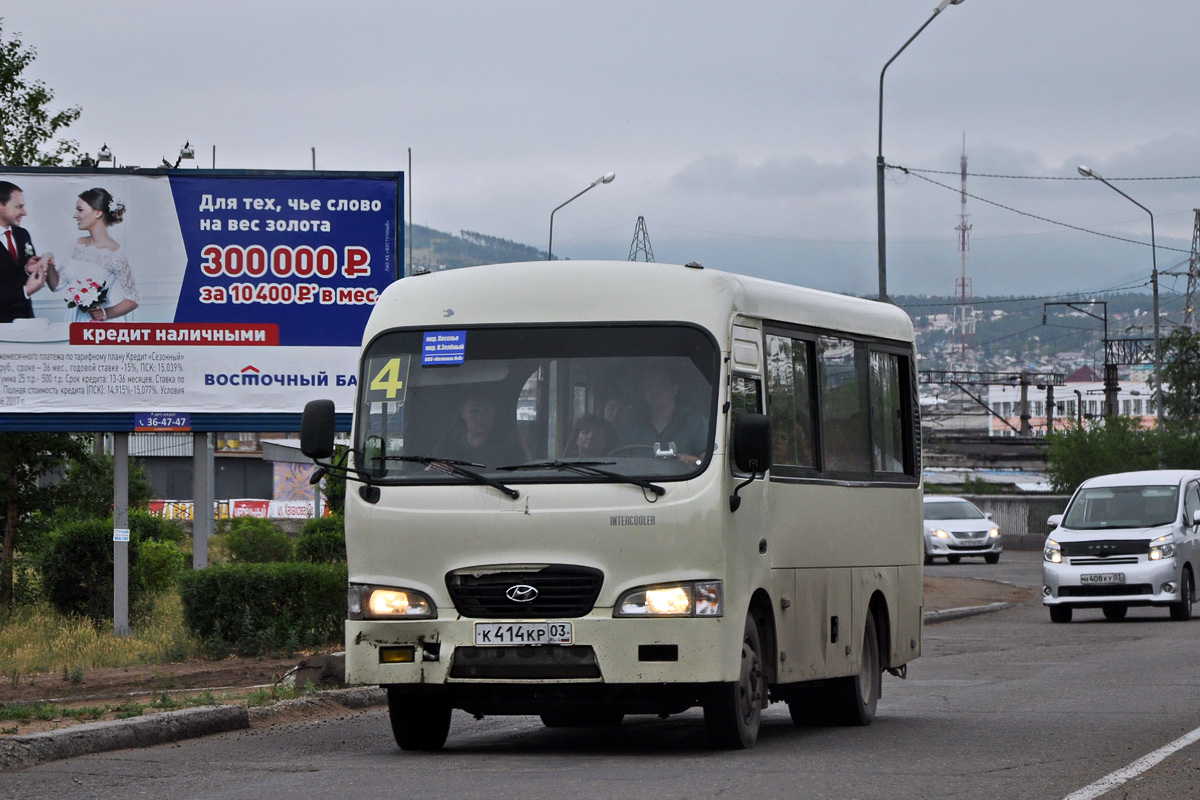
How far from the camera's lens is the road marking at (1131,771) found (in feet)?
27.6

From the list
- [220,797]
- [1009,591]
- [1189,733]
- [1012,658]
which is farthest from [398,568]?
[1009,591]

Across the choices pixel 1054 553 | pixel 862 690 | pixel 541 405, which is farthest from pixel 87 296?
pixel 1054 553

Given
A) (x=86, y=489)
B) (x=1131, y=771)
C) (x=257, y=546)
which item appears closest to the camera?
(x=1131, y=771)

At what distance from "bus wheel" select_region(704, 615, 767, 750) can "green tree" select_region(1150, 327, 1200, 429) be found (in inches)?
2711

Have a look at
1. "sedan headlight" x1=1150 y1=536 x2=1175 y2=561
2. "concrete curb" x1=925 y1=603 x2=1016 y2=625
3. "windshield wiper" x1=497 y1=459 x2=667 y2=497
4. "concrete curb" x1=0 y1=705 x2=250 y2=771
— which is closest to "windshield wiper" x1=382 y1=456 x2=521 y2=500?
"windshield wiper" x1=497 y1=459 x2=667 y2=497

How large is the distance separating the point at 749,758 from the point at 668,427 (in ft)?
5.89

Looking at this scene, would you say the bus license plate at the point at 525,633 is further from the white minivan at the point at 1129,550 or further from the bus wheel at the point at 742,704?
the white minivan at the point at 1129,550

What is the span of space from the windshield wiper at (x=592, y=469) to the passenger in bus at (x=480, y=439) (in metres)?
0.08

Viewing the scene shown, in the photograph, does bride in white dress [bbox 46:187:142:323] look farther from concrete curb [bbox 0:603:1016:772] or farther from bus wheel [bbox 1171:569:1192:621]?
bus wheel [bbox 1171:569:1192:621]

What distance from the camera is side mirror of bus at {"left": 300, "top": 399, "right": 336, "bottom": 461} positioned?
33.1ft

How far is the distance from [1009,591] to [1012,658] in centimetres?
1488

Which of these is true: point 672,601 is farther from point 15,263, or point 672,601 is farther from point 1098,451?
point 1098,451

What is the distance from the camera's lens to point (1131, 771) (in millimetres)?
9305

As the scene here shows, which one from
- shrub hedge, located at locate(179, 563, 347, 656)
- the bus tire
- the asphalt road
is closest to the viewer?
the asphalt road
